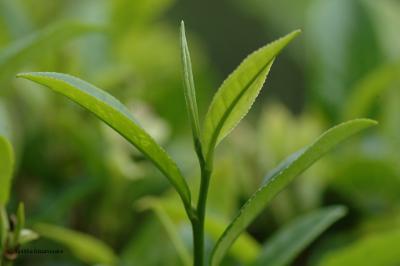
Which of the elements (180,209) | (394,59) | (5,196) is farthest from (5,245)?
(394,59)

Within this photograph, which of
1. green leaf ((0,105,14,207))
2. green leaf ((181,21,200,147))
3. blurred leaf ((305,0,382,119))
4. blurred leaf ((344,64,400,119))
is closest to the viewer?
green leaf ((181,21,200,147))

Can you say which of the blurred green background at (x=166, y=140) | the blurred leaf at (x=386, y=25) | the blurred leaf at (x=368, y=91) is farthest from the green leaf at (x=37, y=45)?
the blurred leaf at (x=386, y=25)

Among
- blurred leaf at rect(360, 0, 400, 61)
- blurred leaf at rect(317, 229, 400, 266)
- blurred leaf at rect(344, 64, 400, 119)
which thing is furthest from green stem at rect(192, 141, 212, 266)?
blurred leaf at rect(360, 0, 400, 61)

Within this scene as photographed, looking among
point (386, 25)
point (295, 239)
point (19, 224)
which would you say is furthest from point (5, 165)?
point (386, 25)

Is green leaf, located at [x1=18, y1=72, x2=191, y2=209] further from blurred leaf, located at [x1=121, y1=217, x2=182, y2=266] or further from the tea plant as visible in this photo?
blurred leaf, located at [x1=121, y1=217, x2=182, y2=266]

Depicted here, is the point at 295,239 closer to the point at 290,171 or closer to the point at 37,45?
the point at 290,171

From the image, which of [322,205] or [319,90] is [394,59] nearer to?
[319,90]
